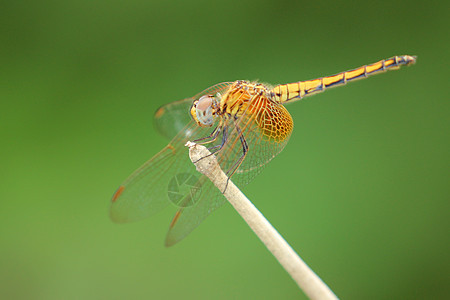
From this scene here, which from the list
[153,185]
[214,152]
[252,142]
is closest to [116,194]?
[153,185]

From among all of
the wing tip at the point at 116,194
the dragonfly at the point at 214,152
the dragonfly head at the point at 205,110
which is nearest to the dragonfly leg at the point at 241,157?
the dragonfly at the point at 214,152

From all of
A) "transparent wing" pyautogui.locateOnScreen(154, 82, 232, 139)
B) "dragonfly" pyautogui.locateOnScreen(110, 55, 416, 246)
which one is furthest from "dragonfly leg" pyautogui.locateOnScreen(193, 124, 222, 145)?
"transparent wing" pyautogui.locateOnScreen(154, 82, 232, 139)

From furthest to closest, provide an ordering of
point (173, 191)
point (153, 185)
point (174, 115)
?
point (174, 115) → point (153, 185) → point (173, 191)

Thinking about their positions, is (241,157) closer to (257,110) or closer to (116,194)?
(257,110)

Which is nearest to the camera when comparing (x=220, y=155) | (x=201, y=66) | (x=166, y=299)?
(x=220, y=155)

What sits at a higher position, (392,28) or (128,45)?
(128,45)

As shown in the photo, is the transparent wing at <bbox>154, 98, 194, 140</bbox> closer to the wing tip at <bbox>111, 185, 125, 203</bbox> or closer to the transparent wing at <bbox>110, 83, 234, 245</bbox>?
the transparent wing at <bbox>110, 83, 234, 245</bbox>

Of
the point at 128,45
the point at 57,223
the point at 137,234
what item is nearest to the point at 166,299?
the point at 137,234

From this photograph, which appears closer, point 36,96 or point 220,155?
point 220,155

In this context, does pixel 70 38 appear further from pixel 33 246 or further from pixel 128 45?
pixel 33 246
